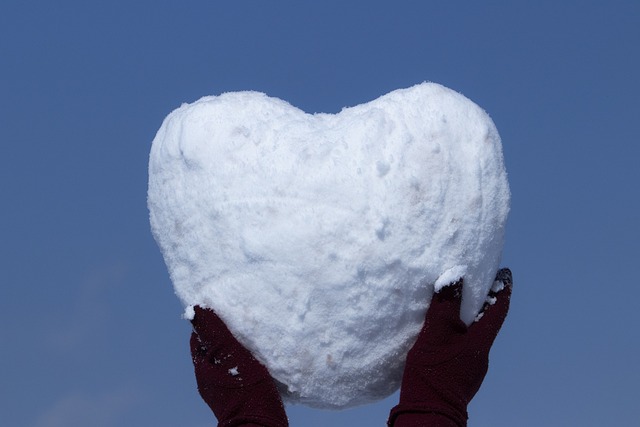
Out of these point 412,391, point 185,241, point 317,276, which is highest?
point 185,241

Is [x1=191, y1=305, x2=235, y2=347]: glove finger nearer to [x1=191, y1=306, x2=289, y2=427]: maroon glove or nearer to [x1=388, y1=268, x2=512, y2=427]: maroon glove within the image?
[x1=191, y1=306, x2=289, y2=427]: maroon glove

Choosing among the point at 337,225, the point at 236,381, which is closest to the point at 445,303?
the point at 337,225

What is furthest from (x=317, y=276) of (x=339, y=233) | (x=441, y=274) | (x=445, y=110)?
(x=445, y=110)

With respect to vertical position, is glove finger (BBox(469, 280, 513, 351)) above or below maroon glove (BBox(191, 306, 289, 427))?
above

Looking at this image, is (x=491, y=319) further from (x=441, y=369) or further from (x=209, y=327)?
(x=209, y=327)

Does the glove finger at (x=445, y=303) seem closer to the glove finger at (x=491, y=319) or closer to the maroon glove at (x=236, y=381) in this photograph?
the glove finger at (x=491, y=319)

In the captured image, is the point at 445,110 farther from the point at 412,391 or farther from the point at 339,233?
the point at 412,391

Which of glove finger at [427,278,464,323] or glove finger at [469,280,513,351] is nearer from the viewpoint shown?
glove finger at [427,278,464,323]

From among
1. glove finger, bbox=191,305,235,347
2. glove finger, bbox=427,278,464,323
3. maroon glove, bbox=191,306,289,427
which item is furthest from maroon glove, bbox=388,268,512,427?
glove finger, bbox=191,305,235,347
